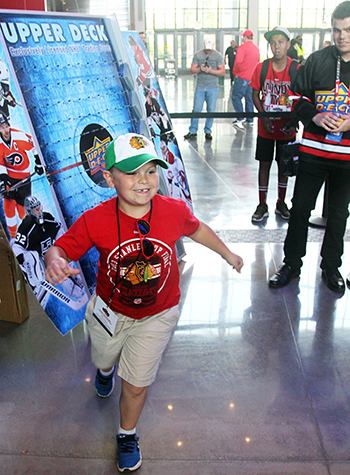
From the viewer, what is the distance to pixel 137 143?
5.79ft

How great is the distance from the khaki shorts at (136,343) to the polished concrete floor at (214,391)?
39 cm

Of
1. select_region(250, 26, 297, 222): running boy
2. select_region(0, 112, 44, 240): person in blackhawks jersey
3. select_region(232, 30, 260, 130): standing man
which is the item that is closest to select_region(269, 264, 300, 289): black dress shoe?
select_region(250, 26, 297, 222): running boy

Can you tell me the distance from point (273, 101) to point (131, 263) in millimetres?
3384

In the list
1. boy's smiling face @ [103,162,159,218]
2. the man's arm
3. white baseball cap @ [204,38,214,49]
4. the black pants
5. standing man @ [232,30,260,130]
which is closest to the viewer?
boy's smiling face @ [103,162,159,218]

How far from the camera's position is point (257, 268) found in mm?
3738

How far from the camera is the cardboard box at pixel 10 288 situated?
2.79 metres

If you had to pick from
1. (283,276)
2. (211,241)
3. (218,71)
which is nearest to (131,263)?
(211,241)

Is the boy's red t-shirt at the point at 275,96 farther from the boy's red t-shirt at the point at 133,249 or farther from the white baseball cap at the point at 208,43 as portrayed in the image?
the white baseball cap at the point at 208,43

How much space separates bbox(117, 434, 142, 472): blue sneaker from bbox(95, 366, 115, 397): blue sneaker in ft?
1.14

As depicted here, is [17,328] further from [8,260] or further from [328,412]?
[328,412]

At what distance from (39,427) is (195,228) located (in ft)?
3.86

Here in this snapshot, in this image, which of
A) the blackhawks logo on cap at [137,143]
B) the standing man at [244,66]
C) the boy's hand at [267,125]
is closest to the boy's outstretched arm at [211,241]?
the blackhawks logo on cap at [137,143]

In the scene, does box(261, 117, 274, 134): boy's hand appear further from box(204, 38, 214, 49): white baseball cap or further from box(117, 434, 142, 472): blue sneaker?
box(204, 38, 214, 49): white baseball cap

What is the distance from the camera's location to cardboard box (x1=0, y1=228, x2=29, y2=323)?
9.17 feet
